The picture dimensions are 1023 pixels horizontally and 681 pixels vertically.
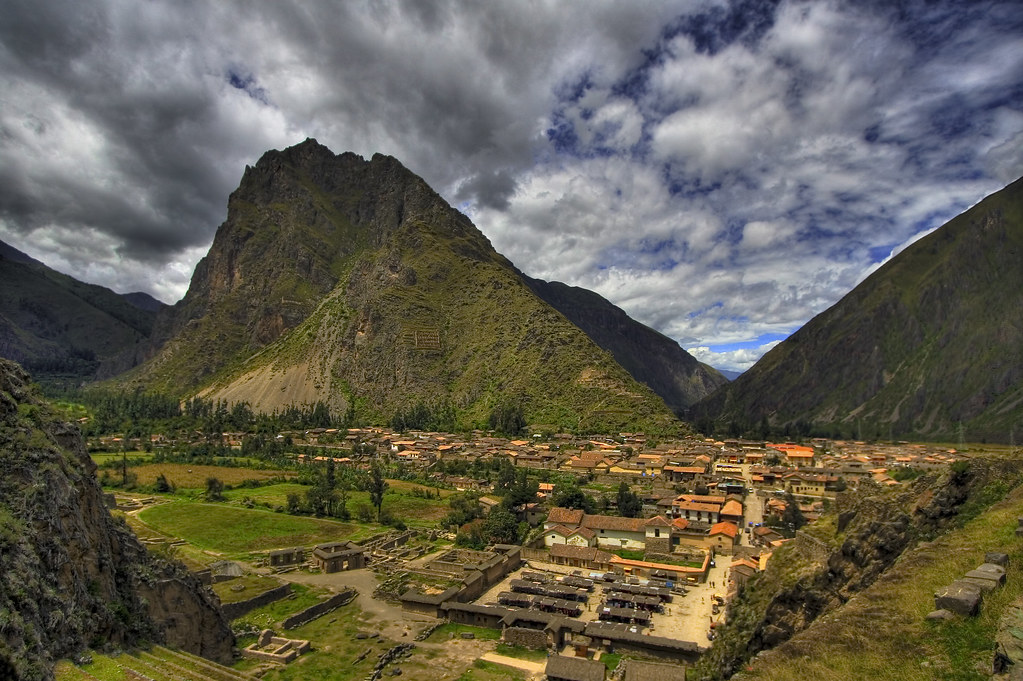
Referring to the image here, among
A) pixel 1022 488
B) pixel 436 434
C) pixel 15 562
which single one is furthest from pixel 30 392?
pixel 436 434

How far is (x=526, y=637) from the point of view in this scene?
3562 cm

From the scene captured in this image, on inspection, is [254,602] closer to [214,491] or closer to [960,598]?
[214,491]

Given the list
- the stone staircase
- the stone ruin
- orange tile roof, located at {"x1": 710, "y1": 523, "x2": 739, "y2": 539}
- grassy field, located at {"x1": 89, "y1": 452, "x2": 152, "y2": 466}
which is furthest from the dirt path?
grassy field, located at {"x1": 89, "y1": 452, "x2": 152, "y2": 466}

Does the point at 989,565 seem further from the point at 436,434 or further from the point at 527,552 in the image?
the point at 436,434

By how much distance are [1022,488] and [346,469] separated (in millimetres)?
88688

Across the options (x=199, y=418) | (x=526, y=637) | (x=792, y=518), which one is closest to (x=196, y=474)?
(x=199, y=418)

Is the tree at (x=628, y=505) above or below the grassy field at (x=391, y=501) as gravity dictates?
above

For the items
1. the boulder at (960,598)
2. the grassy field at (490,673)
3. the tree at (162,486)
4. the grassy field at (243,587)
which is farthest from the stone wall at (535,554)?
the tree at (162,486)

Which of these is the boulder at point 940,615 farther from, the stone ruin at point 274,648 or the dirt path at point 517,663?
the stone ruin at point 274,648

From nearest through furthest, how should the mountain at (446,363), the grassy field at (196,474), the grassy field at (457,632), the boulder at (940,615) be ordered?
the boulder at (940,615), the grassy field at (457,632), the grassy field at (196,474), the mountain at (446,363)

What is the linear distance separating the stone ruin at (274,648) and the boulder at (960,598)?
32036 mm

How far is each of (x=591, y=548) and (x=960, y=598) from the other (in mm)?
45586

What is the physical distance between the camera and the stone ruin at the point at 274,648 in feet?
106

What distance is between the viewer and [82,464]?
81.4ft
